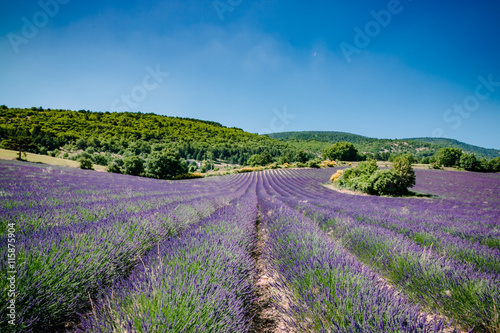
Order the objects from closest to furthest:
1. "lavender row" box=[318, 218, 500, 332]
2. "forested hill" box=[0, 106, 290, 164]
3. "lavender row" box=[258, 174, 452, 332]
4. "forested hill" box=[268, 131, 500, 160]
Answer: "lavender row" box=[258, 174, 452, 332] < "lavender row" box=[318, 218, 500, 332] < "forested hill" box=[0, 106, 290, 164] < "forested hill" box=[268, 131, 500, 160]

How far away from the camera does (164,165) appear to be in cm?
3850

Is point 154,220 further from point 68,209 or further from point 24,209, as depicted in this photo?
point 24,209

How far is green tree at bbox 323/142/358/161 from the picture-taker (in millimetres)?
72438

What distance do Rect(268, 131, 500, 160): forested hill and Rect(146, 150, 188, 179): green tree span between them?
79219 millimetres

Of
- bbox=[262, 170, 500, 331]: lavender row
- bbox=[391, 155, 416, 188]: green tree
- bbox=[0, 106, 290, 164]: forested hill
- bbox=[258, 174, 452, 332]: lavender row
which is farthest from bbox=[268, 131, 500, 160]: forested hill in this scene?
bbox=[258, 174, 452, 332]: lavender row

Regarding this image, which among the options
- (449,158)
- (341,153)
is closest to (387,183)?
(449,158)

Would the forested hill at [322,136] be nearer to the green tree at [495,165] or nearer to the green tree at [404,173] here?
the green tree at [495,165]

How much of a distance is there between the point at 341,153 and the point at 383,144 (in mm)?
90863

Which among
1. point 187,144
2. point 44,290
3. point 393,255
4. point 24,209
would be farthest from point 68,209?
point 187,144

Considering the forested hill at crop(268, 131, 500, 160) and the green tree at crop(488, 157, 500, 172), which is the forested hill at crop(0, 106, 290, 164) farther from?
the green tree at crop(488, 157, 500, 172)

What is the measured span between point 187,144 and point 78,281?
75.1 meters

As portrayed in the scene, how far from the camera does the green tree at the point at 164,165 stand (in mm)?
38156

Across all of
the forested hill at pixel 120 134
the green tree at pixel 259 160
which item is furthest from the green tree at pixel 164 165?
the green tree at pixel 259 160

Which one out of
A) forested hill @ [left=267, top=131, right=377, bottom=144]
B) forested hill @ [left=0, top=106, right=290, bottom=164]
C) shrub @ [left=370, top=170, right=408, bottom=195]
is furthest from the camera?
forested hill @ [left=267, top=131, right=377, bottom=144]
